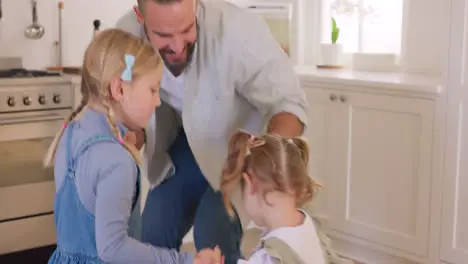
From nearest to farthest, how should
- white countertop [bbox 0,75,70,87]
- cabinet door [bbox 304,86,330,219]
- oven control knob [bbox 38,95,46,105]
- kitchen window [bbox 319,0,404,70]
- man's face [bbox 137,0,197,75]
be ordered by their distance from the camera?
man's face [bbox 137,0,197,75] < white countertop [bbox 0,75,70,87] < oven control knob [bbox 38,95,46,105] < cabinet door [bbox 304,86,330,219] < kitchen window [bbox 319,0,404,70]

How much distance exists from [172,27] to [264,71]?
320 mm

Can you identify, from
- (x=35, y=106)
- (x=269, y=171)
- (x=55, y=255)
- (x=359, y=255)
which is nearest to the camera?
(x=269, y=171)

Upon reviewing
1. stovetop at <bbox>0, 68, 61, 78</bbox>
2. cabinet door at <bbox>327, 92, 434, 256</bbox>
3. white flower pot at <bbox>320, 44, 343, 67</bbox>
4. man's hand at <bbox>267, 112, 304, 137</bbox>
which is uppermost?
white flower pot at <bbox>320, 44, 343, 67</bbox>

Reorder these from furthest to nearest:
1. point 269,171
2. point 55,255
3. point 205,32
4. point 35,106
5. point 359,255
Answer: point 359,255 < point 35,106 < point 205,32 < point 55,255 < point 269,171

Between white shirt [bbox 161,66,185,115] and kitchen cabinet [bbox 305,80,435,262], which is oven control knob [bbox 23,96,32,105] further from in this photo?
kitchen cabinet [bbox 305,80,435,262]

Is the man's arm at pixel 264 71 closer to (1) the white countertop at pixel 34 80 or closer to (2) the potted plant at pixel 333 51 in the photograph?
(1) the white countertop at pixel 34 80

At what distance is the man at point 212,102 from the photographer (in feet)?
6.73

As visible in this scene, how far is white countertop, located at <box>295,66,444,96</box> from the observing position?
294 cm

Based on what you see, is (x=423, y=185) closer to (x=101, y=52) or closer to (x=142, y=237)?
(x=142, y=237)

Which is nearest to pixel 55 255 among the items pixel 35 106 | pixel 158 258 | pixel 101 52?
pixel 158 258

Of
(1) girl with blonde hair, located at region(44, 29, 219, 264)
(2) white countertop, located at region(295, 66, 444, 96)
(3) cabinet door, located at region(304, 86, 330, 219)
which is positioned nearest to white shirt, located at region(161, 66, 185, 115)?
(1) girl with blonde hair, located at region(44, 29, 219, 264)

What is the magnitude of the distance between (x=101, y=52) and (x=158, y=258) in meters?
0.48

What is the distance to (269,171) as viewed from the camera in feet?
5.08

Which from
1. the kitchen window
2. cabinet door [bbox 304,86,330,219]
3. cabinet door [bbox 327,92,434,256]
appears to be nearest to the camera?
cabinet door [bbox 327,92,434,256]
